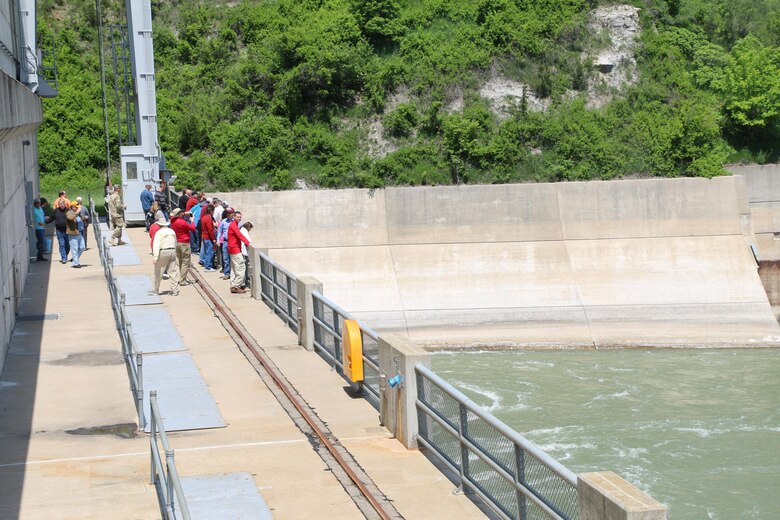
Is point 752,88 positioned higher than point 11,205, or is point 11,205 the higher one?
point 752,88

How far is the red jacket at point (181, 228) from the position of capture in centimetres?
2240

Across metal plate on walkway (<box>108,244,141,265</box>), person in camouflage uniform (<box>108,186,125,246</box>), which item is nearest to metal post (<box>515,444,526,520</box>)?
metal plate on walkway (<box>108,244,141,265</box>)

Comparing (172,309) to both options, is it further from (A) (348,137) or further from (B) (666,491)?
(A) (348,137)

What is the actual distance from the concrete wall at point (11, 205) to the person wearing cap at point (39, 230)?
32 centimetres

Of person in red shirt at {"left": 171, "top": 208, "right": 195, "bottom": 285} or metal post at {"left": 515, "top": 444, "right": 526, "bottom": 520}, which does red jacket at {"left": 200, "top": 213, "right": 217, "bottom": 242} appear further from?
metal post at {"left": 515, "top": 444, "right": 526, "bottom": 520}

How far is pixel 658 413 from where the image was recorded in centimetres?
2444

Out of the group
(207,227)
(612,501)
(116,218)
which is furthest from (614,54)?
(612,501)

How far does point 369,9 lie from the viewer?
4762cm

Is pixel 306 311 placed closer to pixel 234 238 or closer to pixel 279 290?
pixel 279 290

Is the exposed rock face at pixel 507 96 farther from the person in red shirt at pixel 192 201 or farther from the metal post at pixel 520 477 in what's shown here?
the metal post at pixel 520 477

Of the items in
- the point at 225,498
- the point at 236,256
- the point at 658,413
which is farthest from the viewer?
the point at 658,413

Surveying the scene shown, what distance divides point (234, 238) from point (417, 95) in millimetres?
25403

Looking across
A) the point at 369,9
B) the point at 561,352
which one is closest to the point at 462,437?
the point at 561,352

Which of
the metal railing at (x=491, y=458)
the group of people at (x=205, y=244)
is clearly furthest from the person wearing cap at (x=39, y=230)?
the metal railing at (x=491, y=458)
